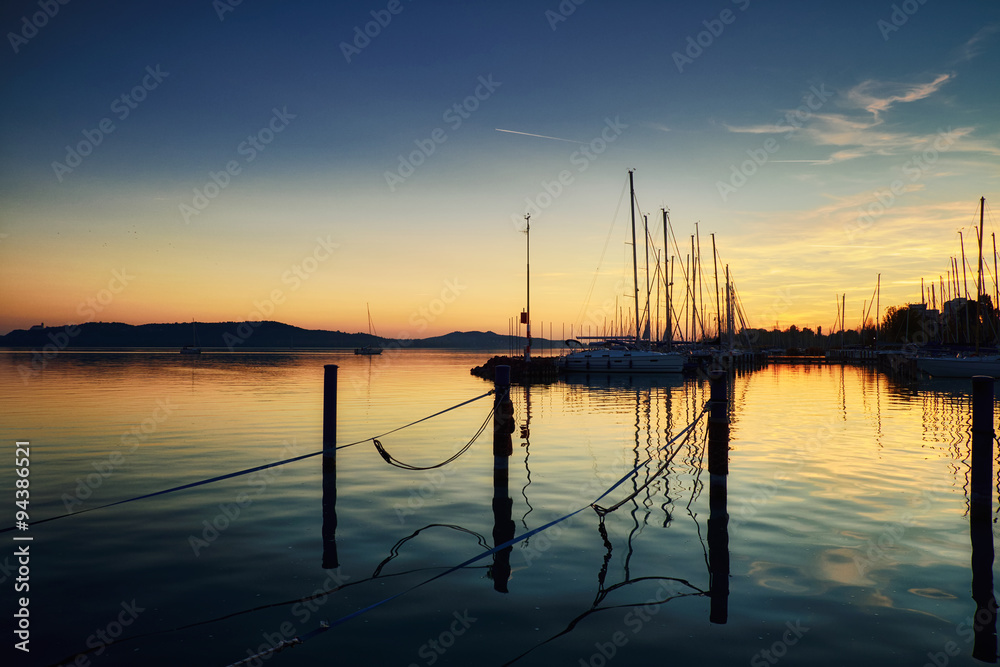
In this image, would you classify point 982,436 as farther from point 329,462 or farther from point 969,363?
point 969,363

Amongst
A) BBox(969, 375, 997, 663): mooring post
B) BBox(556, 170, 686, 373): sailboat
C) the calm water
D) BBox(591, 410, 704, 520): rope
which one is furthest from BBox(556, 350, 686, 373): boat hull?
BBox(969, 375, 997, 663): mooring post

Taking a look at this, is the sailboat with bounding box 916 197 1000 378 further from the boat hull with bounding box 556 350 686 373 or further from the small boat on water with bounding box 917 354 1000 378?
the boat hull with bounding box 556 350 686 373

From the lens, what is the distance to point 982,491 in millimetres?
10844

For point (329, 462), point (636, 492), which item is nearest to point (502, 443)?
point (636, 492)

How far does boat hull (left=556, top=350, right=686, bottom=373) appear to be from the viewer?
209 feet

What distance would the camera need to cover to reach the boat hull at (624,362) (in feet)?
209

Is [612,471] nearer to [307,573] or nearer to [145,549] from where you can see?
[307,573]

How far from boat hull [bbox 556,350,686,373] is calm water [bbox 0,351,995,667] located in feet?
132

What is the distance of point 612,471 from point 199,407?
986 inches

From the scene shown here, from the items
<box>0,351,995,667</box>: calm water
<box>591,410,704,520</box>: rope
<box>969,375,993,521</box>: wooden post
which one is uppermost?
<box>969,375,993,521</box>: wooden post

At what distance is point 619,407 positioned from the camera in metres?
34.7

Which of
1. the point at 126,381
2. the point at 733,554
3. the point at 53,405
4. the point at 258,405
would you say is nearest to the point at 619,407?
the point at 258,405

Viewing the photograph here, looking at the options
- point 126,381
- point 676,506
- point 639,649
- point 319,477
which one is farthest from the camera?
point 126,381

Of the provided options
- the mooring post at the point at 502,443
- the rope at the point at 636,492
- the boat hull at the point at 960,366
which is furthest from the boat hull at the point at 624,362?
the mooring post at the point at 502,443
